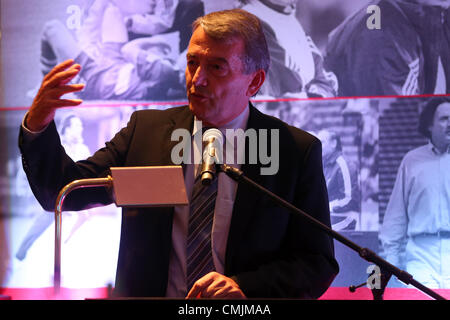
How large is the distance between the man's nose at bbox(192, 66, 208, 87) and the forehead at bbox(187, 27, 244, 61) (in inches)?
1.7

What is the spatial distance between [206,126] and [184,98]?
126 cm

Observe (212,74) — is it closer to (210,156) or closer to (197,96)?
(197,96)

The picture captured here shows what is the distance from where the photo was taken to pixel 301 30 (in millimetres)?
3186

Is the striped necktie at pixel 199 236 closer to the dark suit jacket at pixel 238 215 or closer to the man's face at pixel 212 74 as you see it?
the dark suit jacket at pixel 238 215

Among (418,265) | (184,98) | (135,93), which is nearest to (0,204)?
(135,93)

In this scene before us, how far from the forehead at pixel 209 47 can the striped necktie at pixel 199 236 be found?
40cm

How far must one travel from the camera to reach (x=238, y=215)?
1852mm

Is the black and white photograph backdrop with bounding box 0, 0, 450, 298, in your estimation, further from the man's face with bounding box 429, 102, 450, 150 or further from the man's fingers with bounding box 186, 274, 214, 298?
the man's fingers with bounding box 186, 274, 214, 298

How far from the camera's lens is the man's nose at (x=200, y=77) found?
1879 mm

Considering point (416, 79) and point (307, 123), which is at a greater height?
point (416, 79)

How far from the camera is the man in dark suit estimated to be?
5.93 feet

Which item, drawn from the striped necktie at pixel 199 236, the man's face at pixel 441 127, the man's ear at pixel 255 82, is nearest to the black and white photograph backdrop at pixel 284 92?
the man's face at pixel 441 127

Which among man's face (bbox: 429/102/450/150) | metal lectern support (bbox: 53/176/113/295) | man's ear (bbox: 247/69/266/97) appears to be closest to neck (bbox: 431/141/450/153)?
man's face (bbox: 429/102/450/150)
